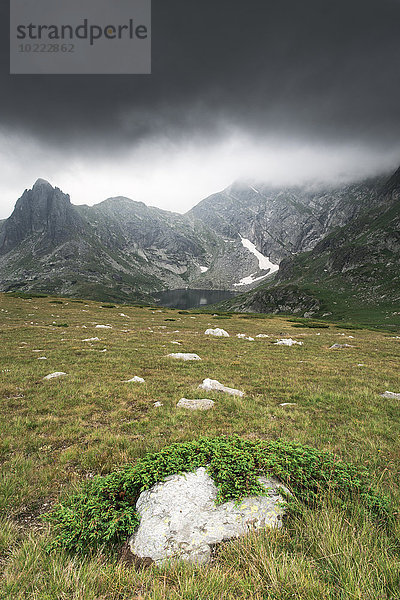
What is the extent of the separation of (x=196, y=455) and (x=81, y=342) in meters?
20.0

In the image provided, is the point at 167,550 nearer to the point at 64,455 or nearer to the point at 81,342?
the point at 64,455

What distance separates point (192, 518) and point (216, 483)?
0.66m

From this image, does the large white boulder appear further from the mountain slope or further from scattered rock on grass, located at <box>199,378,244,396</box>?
the mountain slope

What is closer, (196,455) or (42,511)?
(42,511)

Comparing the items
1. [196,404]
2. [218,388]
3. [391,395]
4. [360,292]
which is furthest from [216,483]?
[360,292]

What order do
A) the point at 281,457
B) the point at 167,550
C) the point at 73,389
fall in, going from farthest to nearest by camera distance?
the point at 73,389, the point at 281,457, the point at 167,550

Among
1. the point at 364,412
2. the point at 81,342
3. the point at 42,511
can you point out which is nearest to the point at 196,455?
the point at 42,511

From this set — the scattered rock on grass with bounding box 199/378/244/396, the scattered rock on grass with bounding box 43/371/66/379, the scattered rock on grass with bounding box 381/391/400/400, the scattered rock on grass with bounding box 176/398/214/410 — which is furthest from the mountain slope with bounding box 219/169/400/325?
the scattered rock on grass with bounding box 43/371/66/379

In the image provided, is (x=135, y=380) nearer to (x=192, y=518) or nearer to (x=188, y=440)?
(x=188, y=440)

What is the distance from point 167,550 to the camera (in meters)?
3.46

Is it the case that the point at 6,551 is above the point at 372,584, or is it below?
below

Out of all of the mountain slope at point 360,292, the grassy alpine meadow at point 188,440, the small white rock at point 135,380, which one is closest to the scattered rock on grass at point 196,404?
the grassy alpine meadow at point 188,440

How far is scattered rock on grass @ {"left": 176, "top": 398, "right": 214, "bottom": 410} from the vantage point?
9.73 meters

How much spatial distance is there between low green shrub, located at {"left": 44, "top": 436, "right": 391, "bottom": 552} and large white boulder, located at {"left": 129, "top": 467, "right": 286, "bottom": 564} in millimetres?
158
